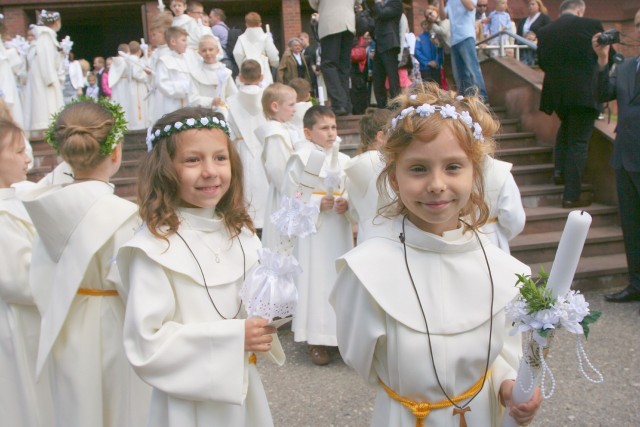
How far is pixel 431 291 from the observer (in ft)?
6.89

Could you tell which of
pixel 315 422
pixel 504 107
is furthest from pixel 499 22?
pixel 315 422

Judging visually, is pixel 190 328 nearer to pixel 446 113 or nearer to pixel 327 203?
pixel 446 113

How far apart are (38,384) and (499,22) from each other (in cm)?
1141

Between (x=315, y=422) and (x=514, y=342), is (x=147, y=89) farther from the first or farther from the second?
(x=514, y=342)

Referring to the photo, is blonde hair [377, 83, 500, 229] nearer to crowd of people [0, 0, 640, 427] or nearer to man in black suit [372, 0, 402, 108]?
crowd of people [0, 0, 640, 427]

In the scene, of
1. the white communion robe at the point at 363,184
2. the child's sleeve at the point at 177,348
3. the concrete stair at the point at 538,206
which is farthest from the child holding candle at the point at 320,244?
the child's sleeve at the point at 177,348

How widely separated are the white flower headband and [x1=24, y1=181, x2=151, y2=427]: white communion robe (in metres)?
Result: 1.38

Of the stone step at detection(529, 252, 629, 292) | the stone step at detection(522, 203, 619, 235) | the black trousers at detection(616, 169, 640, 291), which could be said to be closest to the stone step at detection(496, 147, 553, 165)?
the stone step at detection(522, 203, 619, 235)

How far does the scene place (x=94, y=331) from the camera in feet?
9.46

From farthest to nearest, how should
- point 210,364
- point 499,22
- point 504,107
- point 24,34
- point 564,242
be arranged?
1. point 24,34
2. point 499,22
3. point 504,107
4. point 210,364
5. point 564,242

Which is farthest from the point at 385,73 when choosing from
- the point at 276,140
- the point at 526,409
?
the point at 526,409

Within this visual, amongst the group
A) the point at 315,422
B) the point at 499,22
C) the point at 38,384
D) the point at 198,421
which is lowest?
the point at 315,422

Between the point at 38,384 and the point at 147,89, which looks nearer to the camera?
the point at 38,384

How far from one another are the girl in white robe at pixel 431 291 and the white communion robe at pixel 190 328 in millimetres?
441
